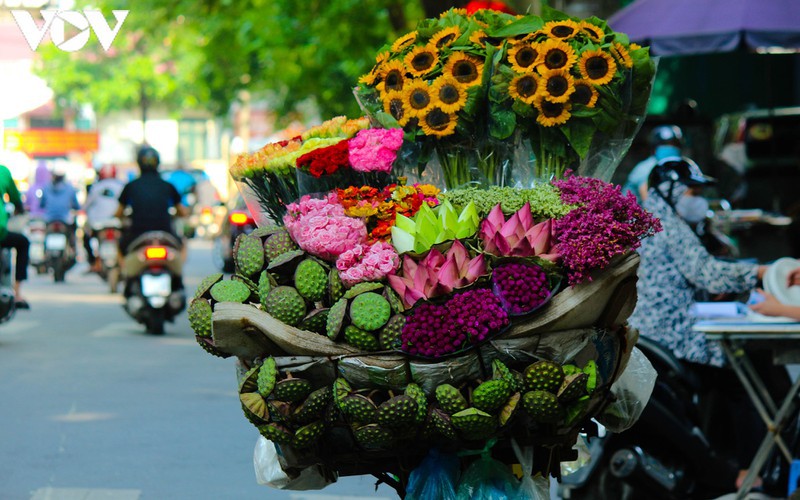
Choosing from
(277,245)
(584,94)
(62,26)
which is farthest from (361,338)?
(62,26)

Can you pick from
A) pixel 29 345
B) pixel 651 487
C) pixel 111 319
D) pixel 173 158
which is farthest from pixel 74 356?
pixel 173 158

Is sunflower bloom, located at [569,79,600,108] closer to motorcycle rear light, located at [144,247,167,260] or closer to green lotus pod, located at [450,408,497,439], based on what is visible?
green lotus pod, located at [450,408,497,439]

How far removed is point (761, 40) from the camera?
10703mm

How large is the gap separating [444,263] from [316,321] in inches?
16.0

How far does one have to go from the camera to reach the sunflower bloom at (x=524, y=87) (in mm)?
4207

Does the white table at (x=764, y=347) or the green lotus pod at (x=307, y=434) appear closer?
the green lotus pod at (x=307, y=434)

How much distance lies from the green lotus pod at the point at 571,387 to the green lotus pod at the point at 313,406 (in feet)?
2.10

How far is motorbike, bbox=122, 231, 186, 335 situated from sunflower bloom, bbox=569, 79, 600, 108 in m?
9.93

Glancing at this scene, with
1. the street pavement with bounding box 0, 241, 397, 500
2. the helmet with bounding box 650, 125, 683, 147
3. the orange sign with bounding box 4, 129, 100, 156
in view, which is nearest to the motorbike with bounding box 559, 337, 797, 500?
the street pavement with bounding box 0, 241, 397, 500

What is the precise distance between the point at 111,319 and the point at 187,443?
7.67m

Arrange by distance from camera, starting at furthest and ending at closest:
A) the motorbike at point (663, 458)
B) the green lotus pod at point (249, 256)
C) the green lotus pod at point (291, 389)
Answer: the motorbike at point (663, 458)
the green lotus pod at point (249, 256)
the green lotus pod at point (291, 389)

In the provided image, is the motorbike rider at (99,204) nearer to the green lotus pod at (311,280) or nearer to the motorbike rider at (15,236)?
the motorbike rider at (15,236)

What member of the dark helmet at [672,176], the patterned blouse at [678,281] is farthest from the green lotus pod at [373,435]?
the dark helmet at [672,176]

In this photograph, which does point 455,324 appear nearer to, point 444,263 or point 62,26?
point 444,263
